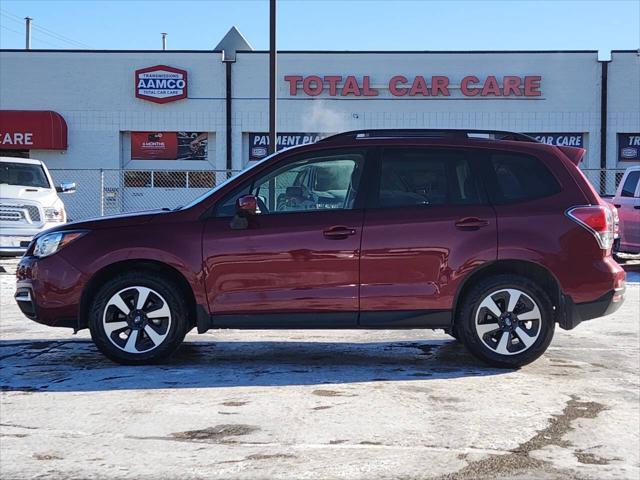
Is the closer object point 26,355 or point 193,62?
point 26,355

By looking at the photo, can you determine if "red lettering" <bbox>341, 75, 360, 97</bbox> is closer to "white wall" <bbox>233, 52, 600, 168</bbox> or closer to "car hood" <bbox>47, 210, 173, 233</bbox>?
"white wall" <bbox>233, 52, 600, 168</bbox>

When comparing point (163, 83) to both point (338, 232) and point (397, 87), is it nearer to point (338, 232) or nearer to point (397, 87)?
point (397, 87)

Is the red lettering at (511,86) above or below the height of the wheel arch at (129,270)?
above

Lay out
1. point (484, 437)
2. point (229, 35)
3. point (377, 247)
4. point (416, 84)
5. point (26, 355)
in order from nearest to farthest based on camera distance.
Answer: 1. point (484, 437)
2. point (377, 247)
3. point (26, 355)
4. point (416, 84)
5. point (229, 35)

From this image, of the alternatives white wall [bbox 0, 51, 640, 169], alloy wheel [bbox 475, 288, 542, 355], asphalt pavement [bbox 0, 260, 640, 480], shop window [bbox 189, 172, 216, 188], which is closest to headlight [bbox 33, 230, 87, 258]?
asphalt pavement [bbox 0, 260, 640, 480]

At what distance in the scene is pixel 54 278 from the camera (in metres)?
6.16

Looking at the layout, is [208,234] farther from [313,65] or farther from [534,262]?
[313,65]

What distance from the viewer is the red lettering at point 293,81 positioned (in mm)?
27714

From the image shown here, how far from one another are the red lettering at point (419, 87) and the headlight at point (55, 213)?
1638cm

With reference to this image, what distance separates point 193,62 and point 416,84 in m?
8.13

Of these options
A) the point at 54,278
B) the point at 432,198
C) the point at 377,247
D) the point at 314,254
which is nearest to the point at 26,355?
the point at 54,278

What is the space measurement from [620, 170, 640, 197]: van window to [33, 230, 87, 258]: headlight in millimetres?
11251

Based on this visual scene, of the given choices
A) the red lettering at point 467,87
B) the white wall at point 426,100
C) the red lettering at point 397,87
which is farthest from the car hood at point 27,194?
the red lettering at point 467,87

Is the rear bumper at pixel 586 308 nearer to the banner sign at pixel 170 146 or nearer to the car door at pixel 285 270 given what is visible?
the car door at pixel 285 270
